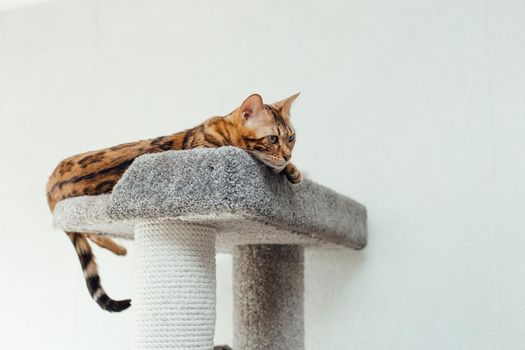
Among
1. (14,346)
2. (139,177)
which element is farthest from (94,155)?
(14,346)

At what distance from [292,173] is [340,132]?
660 millimetres

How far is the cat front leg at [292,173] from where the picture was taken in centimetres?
112

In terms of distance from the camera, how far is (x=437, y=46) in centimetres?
168

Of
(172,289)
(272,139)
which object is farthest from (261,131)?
(172,289)

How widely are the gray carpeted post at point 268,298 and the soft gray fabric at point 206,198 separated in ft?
0.75

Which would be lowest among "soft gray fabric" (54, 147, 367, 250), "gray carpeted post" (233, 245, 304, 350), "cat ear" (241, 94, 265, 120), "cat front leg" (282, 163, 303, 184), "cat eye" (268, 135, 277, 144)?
"gray carpeted post" (233, 245, 304, 350)

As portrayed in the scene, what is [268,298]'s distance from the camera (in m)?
1.47

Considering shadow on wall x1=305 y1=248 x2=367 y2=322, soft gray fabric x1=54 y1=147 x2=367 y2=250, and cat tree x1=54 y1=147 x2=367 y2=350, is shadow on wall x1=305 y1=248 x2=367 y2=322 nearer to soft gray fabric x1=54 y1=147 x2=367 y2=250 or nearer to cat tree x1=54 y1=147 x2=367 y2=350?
cat tree x1=54 y1=147 x2=367 y2=350

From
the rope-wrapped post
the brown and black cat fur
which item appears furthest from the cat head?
the rope-wrapped post

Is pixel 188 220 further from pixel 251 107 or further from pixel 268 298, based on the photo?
pixel 268 298

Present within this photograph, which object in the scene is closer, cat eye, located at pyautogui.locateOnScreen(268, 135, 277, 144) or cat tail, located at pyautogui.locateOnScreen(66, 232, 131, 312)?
cat eye, located at pyautogui.locateOnScreen(268, 135, 277, 144)

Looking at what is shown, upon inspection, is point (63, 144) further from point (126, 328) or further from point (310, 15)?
point (310, 15)

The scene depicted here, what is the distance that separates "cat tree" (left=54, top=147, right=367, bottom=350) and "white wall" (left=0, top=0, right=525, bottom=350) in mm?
330

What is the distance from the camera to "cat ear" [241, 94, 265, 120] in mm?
1102
